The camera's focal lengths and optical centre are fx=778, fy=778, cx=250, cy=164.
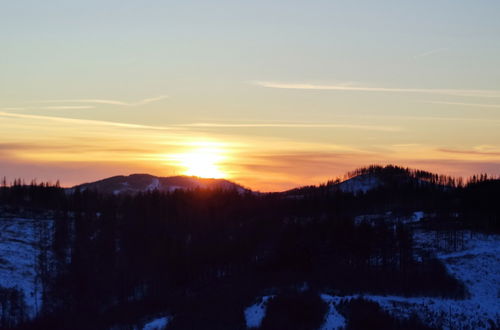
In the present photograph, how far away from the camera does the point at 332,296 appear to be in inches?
3386

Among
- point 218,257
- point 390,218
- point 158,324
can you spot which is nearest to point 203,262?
point 218,257

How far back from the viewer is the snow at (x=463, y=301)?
3123 inches

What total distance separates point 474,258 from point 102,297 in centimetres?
5360

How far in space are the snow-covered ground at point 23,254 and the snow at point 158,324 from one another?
23600mm

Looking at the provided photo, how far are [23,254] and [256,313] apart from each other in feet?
189

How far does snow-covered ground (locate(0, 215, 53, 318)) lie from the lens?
109225mm

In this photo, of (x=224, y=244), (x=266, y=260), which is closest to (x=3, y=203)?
(x=224, y=244)

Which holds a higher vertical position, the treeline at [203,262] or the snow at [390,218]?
the snow at [390,218]

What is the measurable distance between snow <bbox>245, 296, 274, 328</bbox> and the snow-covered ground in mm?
34320

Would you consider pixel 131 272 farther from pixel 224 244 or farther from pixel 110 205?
pixel 110 205

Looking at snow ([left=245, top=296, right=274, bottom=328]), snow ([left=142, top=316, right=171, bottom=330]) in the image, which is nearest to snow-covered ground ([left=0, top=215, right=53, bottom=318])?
snow ([left=142, top=316, right=171, bottom=330])

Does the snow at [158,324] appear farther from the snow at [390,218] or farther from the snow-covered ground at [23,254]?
the snow at [390,218]

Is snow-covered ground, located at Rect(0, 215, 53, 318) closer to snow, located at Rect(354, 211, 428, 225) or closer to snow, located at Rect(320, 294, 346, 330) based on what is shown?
snow, located at Rect(320, 294, 346, 330)

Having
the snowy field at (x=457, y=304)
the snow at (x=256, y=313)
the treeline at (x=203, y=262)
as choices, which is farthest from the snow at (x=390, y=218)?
the snow at (x=256, y=313)
